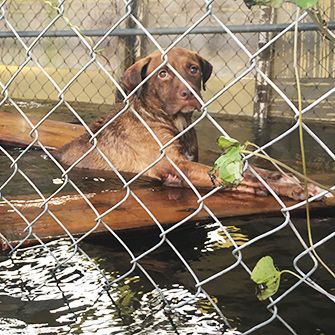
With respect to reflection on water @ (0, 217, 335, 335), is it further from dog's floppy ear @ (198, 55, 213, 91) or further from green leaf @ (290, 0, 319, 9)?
dog's floppy ear @ (198, 55, 213, 91)

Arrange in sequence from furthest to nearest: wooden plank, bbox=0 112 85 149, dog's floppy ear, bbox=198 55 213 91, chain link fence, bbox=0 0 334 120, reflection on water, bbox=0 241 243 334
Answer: chain link fence, bbox=0 0 334 120 → wooden plank, bbox=0 112 85 149 → dog's floppy ear, bbox=198 55 213 91 → reflection on water, bbox=0 241 243 334

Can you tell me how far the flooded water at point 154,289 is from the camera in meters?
2.09

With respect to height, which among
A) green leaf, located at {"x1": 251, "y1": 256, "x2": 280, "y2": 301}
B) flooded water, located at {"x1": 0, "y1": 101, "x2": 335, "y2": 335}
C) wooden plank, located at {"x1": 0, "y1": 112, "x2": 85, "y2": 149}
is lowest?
flooded water, located at {"x1": 0, "y1": 101, "x2": 335, "y2": 335}

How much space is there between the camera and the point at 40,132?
508 cm

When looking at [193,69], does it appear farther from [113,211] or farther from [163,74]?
[113,211]

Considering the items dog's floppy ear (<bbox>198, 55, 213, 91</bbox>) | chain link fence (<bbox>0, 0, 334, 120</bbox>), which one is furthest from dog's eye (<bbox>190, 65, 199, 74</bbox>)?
chain link fence (<bbox>0, 0, 334, 120</bbox>)

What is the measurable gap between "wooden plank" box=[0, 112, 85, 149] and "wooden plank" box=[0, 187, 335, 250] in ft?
6.23

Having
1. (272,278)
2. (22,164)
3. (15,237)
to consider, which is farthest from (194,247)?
(22,164)

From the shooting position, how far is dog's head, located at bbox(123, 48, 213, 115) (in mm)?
4137

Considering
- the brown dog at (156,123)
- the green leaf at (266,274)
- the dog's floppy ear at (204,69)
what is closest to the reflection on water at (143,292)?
the green leaf at (266,274)

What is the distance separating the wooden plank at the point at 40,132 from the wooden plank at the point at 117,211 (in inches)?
74.8

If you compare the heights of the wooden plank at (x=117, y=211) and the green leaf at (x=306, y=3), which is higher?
the green leaf at (x=306, y=3)

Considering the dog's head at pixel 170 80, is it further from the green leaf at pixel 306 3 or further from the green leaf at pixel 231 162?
the green leaf at pixel 306 3

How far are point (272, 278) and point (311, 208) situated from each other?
152 cm
